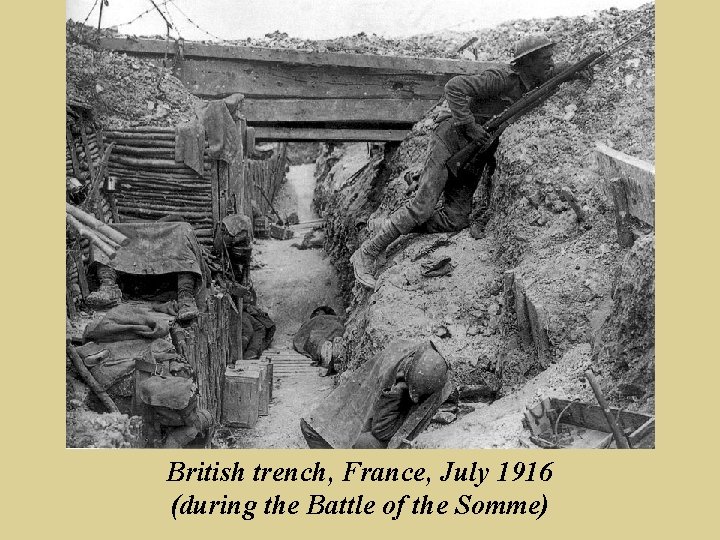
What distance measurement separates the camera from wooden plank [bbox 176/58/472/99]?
1247 cm

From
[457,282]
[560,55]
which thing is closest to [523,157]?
[457,282]

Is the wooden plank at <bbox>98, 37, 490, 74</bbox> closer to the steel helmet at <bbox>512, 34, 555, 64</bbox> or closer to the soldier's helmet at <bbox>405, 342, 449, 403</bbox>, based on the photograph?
the steel helmet at <bbox>512, 34, 555, 64</bbox>

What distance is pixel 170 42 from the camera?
12234 millimetres

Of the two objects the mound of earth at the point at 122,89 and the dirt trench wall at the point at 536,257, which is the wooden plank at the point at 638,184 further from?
the mound of earth at the point at 122,89

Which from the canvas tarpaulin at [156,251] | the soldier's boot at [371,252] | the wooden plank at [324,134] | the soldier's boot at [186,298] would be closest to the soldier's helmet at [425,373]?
the soldier's boot at [186,298]

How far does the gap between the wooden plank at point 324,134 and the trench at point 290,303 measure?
293 cm

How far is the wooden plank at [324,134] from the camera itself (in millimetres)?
13352

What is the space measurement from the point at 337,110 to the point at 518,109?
11.5 feet

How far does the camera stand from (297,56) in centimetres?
1279

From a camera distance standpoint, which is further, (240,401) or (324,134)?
(324,134)

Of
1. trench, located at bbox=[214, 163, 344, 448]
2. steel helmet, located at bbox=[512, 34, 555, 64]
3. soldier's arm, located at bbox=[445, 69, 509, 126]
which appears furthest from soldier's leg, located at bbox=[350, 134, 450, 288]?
trench, located at bbox=[214, 163, 344, 448]

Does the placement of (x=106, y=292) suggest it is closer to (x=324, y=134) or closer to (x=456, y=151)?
(x=456, y=151)

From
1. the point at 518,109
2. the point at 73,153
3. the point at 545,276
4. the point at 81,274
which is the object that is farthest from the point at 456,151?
the point at 81,274

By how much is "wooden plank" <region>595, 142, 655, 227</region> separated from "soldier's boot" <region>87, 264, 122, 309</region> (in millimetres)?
4823
